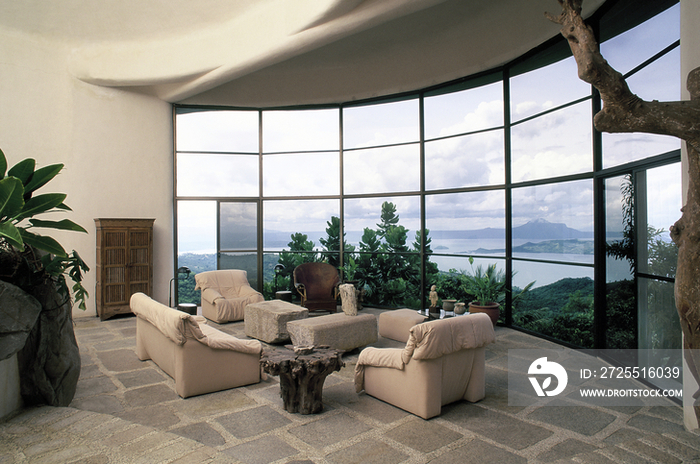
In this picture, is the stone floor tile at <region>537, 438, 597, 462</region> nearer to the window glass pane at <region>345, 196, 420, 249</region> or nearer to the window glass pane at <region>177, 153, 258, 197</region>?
the window glass pane at <region>345, 196, 420, 249</region>

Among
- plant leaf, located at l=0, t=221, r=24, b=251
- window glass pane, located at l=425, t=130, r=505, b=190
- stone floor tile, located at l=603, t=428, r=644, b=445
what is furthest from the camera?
window glass pane, located at l=425, t=130, r=505, b=190

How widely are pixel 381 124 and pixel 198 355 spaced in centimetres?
576

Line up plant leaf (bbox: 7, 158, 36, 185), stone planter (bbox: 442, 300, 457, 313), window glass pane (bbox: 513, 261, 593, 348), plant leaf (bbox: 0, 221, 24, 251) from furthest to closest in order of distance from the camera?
stone planter (bbox: 442, 300, 457, 313) → window glass pane (bbox: 513, 261, 593, 348) → plant leaf (bbox: 7, 158, 36, 185) → plant leaf (bbox: 0, 221, 24, 251)

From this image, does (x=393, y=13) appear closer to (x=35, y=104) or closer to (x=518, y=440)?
(x=518, y=440)

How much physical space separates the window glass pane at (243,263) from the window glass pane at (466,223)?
3654mm

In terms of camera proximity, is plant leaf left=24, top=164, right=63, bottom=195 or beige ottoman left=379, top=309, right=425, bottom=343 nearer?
plant leaf left=24, top=164, right=63, bottom=195

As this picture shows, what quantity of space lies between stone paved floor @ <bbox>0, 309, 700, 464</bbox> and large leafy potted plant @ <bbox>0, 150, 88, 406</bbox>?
11.0 inches

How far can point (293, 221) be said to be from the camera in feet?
28.5

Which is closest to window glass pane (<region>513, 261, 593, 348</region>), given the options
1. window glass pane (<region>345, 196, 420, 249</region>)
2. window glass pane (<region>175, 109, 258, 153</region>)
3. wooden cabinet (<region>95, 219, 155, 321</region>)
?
window glass pane (<region>345, 196, 420, 249</region>)

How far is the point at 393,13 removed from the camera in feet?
17.1

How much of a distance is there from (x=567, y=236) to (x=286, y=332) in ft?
12.8

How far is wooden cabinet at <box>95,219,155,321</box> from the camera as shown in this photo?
278 inches

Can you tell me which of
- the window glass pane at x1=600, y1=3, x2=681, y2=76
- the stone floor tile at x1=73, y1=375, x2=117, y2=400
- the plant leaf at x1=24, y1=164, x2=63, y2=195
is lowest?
the stone floor tile at x1=73, y1=375, x2=117, y2=400

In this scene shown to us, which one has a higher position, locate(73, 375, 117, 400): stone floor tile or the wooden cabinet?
the wooden cabinet
